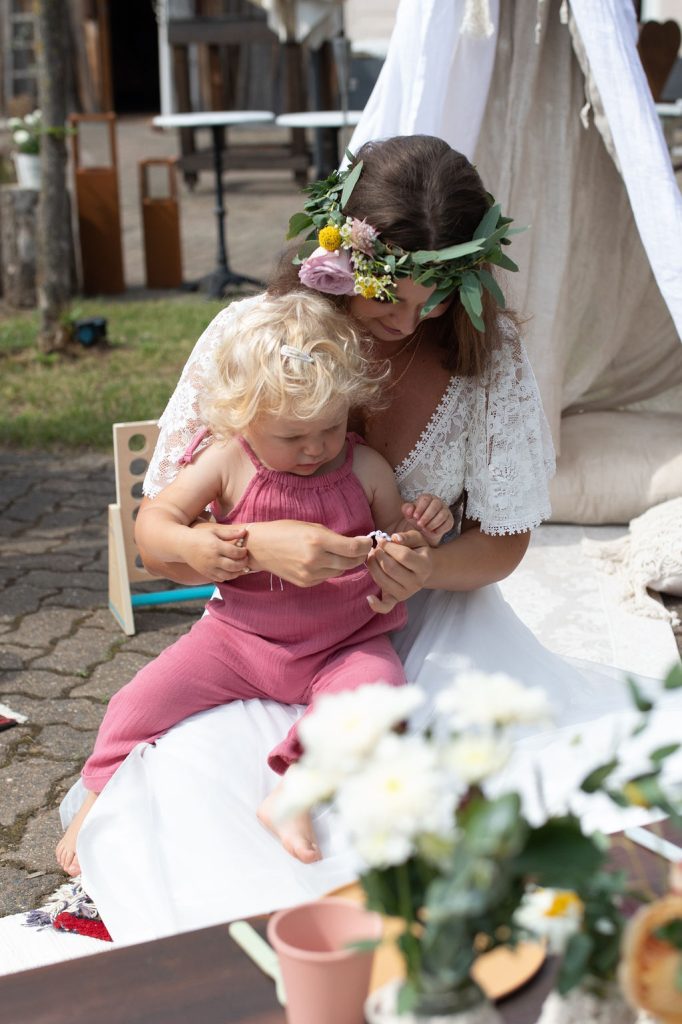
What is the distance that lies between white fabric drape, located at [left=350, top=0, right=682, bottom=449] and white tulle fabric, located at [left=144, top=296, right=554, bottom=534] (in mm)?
1516

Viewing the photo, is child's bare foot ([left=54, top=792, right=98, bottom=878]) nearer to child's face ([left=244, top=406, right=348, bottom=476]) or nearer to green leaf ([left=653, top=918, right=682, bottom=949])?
child's face ([left=244, top=406, right=348, bottom=476])

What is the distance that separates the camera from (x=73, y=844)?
2.49 m

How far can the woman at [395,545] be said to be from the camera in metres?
2.09

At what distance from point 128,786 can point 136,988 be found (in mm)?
929

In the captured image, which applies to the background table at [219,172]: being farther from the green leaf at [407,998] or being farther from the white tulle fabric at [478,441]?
the green leaf at [407,998]

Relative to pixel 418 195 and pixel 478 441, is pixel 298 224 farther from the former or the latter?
pixel 478 441

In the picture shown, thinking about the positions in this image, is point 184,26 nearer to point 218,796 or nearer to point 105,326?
point 105,326

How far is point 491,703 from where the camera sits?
91cm

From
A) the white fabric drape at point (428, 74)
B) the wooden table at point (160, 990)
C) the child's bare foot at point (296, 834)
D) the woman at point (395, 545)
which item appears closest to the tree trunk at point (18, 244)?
the white fabric drape at point (428, 74)

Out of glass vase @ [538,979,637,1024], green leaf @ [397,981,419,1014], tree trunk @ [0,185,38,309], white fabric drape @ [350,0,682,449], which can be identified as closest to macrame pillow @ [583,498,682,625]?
white fabric drape @ [350,0,682,449]

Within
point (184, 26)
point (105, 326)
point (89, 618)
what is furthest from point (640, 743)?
point (184, 26)

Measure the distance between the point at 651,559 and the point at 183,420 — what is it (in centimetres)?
197

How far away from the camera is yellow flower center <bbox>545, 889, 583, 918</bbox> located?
99 centimetres

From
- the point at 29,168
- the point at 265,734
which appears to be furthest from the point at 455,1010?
the point at 29,168
